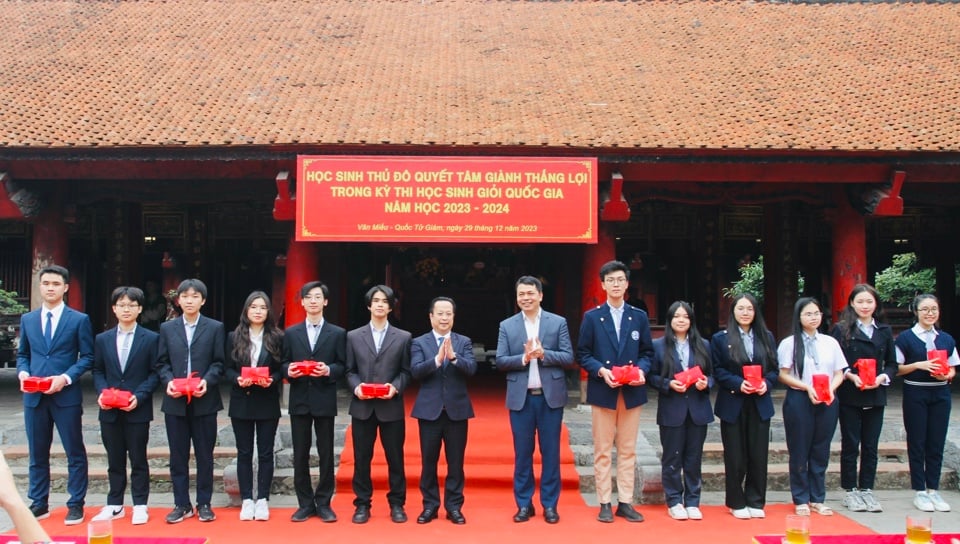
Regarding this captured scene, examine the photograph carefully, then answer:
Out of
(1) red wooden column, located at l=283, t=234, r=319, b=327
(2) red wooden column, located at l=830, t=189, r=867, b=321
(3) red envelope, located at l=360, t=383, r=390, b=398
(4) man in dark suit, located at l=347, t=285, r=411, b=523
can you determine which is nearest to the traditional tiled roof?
(2) red wooden column, located at l=830, t=189, r=867, b=321

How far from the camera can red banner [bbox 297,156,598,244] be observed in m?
7.78

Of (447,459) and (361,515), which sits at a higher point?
(447,459)

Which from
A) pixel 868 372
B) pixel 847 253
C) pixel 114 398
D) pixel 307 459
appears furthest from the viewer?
pixel 847 253

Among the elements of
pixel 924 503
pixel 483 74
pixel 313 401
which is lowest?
pixel 924 503

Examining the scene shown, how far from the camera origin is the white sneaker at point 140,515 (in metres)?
4.88

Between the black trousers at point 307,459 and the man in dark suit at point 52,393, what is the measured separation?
146cm

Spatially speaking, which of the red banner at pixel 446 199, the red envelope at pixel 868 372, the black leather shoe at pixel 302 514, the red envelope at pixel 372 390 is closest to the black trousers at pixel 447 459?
the red envelope at pixel 372 390

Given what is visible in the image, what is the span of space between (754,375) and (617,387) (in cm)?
90

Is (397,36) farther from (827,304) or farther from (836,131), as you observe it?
(827,304)

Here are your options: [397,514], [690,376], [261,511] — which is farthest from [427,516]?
[690,376]

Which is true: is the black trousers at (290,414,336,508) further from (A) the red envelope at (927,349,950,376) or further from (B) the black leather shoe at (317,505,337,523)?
(A) the red envelope at (927,349,950,376)

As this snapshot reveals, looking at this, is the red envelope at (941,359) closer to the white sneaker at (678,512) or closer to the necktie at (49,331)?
the white sneaker at (678,512)

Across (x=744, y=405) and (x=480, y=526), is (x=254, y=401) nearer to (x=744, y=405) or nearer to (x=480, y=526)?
(x=480, y=526)

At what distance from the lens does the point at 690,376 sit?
4.91 meters
